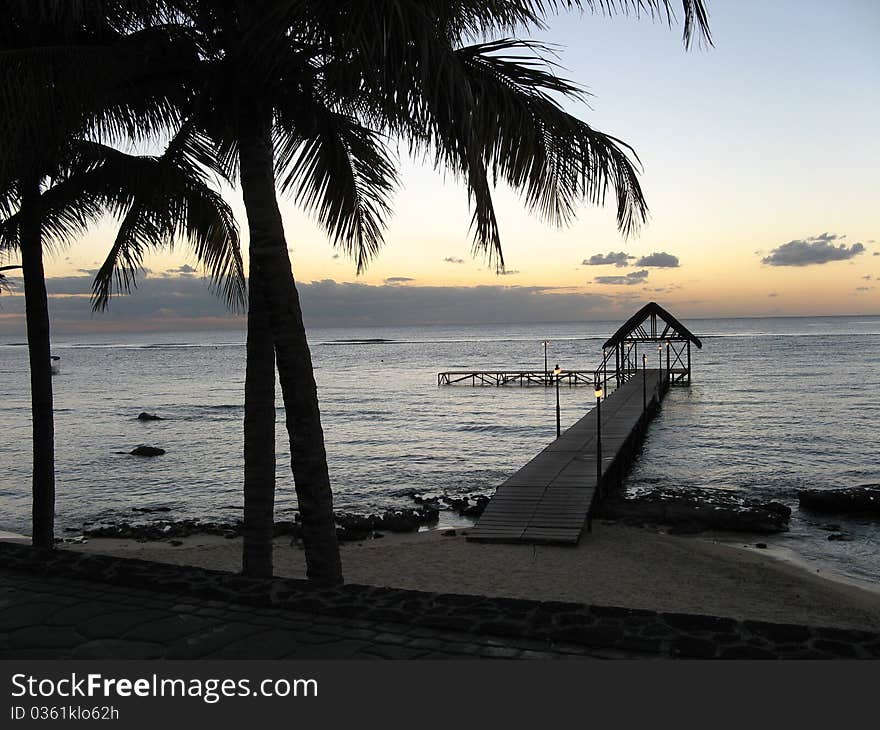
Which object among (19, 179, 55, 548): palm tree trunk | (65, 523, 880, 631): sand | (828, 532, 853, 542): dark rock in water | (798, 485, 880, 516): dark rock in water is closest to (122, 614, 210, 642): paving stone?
(19, 179, 55, 548): palm tree trunk

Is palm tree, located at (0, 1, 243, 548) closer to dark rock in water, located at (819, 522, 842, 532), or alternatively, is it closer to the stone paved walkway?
the stone paved walkway

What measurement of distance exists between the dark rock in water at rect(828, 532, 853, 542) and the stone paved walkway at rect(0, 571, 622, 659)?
1619 cm

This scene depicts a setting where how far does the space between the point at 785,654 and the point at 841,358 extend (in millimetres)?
102921

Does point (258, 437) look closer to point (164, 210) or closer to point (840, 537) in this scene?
point (164, 210)

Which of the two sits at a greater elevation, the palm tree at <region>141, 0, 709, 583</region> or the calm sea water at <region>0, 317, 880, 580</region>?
the palm tree at <region>141, 0, 709, 583</region>

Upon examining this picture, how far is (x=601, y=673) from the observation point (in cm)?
425

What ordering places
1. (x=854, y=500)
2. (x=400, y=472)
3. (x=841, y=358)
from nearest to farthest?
(x=854, y=500)
(x=400, y=472)
(x=841, y=358)

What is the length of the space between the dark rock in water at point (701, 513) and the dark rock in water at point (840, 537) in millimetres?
1139

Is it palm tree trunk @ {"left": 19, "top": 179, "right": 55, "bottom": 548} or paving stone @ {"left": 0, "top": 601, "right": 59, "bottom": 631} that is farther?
palm tree trunk @ {"left": 19, "top": 179, "right": 55, "bottom": 548}

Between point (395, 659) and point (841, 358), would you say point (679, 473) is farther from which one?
point (841, 358)

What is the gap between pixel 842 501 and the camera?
66.7 feet

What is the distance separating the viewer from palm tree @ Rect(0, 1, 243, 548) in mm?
6289

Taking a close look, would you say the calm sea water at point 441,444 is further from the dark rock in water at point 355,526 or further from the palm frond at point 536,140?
the palm frond at point 536,140

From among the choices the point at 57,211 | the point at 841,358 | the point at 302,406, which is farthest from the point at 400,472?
the point at 841,358
